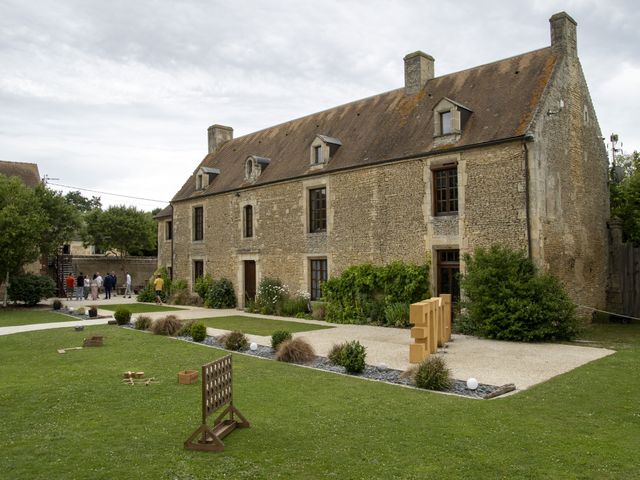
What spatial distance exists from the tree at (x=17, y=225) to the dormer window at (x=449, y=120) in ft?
54.2

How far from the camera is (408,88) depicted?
1961cm

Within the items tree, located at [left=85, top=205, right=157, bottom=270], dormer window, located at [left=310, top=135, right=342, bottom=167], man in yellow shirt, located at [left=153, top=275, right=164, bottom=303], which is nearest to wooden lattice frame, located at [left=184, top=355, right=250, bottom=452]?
dormer window, located at [left=310, top=135, right=342, bottom=167]

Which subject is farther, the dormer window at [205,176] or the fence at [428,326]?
the dormer window at [205,176]

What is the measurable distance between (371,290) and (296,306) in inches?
141

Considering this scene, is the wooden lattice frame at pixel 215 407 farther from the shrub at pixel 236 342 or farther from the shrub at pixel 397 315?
the shrub at pixel 397 315

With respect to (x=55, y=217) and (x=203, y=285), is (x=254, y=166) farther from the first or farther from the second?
(x=55, y=217)

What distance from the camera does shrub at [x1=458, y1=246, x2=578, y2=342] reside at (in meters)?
12.8

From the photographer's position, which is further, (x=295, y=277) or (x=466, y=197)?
(x=295, y=277)

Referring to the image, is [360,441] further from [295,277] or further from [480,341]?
[295,277]

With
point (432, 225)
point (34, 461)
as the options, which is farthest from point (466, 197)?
point (34, 461)

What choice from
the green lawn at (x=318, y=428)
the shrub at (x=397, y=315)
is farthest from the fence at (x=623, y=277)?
the green lawn at (x=318, y=428)

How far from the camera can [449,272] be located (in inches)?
620

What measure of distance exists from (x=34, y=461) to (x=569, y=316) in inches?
461

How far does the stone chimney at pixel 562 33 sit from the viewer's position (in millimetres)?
15770
